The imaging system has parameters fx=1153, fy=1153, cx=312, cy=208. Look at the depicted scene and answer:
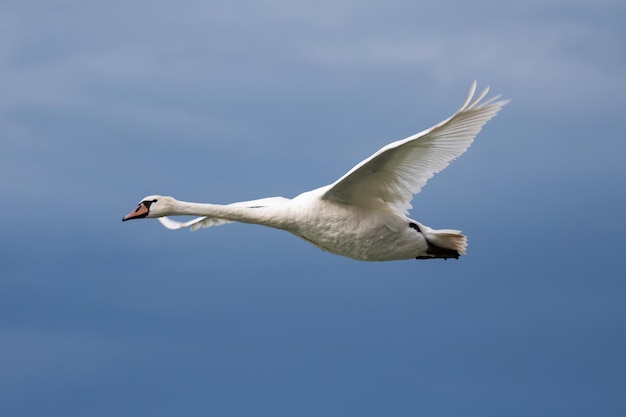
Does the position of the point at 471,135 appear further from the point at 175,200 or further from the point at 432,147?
the point at 175,200

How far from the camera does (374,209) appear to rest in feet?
44.5

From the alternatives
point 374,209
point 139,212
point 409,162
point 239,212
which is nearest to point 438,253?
point 374,209

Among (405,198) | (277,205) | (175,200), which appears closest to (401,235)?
(405,198)

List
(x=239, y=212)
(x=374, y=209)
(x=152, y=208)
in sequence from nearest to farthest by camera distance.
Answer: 1. (x=374, y=209)
2. (x=239, y=212)
3. (x=152, y=208)

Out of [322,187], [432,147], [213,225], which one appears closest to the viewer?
[432,147]

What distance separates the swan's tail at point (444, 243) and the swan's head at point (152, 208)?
3108mm

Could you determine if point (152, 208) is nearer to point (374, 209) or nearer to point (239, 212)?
point (239, 212)

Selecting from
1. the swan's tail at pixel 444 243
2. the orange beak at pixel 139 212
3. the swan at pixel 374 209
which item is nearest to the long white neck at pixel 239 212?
the swan at pixel 374 209

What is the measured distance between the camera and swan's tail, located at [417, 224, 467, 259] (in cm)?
1386

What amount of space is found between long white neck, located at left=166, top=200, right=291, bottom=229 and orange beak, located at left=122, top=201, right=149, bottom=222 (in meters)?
0.31

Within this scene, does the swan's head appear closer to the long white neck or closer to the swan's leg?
the long white neck

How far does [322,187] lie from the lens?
13797 millimetres

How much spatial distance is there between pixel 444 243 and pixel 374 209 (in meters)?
1.05

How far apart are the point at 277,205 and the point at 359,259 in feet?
3.85
